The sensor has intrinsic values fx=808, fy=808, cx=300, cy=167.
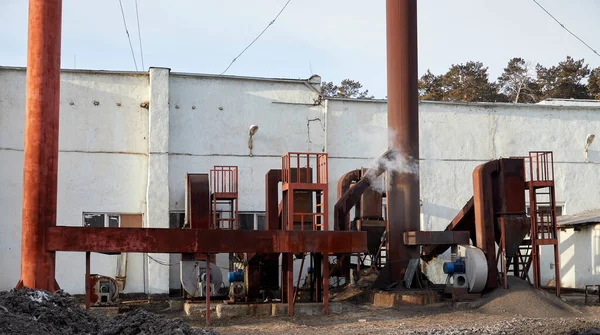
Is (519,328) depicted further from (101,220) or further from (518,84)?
(518,84)

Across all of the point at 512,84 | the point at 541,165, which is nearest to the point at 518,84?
the point at 512,84

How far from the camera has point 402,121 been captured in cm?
2484

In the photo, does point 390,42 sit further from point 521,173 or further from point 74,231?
point 74,231

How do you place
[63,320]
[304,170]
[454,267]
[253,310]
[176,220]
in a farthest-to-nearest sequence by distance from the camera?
1. [176,220]
2. [304,170]
3. [454,267]
4. [253,310]
5. [63,320]

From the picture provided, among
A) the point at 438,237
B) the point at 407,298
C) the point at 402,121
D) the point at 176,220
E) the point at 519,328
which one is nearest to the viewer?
the point at 519,328

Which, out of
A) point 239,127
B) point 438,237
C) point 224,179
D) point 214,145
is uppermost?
point 239,127

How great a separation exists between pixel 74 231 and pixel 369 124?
552 inches

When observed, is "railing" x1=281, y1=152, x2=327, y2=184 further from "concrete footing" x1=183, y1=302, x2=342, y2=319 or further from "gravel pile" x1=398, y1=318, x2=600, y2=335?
"gravel pile" x1=398, y1=318, x2=600, y2=335

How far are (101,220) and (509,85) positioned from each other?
154 ft

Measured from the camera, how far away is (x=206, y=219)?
70.9 ft

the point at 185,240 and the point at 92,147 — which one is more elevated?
the point at 92,147

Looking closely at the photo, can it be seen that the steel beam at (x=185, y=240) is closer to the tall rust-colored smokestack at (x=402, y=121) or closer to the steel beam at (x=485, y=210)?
the tall rust-colored smokestack at (x=402, y=121)

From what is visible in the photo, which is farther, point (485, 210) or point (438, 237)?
point (485, 210)

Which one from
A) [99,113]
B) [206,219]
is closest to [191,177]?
[206,219]
